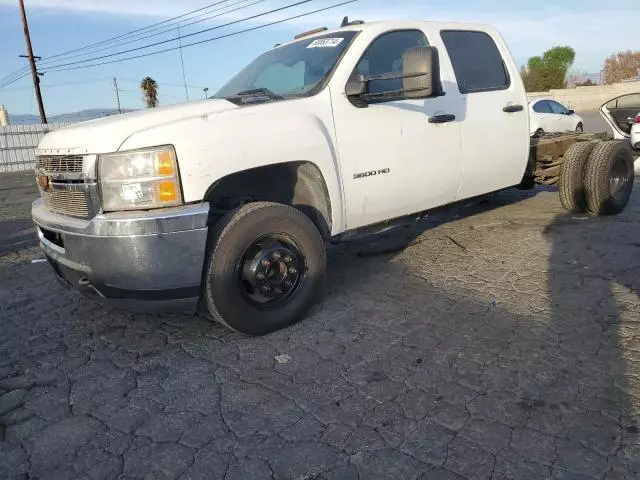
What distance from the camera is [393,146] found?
396 centimetres

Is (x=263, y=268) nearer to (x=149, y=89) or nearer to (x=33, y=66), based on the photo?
(x=33, y=66)

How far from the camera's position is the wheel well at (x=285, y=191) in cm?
354

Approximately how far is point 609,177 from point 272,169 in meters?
4.33

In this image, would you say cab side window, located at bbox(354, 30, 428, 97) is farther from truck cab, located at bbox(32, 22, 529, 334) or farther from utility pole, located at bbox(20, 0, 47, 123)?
utility pole, located at bbox(20, 0, 47, 123)

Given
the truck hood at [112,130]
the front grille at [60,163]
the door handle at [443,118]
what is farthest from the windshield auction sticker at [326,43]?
the front grille at [60,163]

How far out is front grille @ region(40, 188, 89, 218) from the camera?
120 inches

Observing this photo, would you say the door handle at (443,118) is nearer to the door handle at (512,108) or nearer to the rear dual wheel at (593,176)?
the door handle at (512,108)

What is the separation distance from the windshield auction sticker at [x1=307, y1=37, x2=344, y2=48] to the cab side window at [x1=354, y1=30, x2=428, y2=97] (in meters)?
0.25

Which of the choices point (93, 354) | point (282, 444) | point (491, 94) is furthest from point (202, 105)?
point (491, 94)

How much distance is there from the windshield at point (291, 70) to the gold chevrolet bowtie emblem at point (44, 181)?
1.47m

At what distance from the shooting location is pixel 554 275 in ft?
14.0

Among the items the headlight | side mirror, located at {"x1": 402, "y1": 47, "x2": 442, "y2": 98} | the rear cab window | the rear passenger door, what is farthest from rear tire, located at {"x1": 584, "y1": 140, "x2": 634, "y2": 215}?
the headlight

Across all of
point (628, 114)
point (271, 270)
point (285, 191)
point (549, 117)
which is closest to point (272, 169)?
point (285, 191)

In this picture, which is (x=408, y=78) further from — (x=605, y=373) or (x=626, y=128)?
(x=626, y=128)
